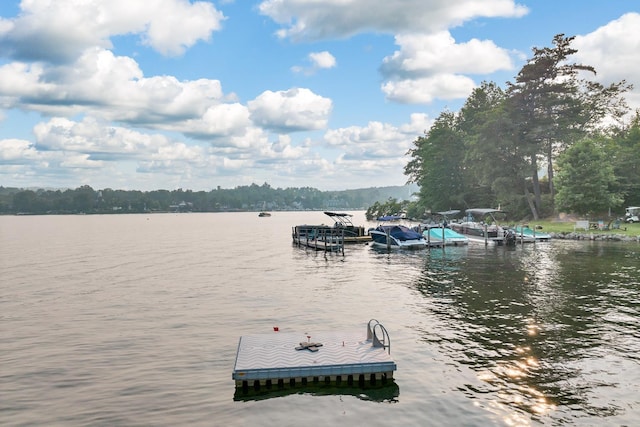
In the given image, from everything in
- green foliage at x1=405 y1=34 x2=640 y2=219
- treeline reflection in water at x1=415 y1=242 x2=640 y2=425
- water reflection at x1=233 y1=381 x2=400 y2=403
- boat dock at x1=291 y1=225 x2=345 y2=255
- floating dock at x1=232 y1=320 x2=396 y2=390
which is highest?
green foliage at x1=405 y1=34 x2=640 y2=219

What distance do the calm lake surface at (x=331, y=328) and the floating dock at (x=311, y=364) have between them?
19.4 inches

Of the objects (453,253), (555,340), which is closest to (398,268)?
(453,253)

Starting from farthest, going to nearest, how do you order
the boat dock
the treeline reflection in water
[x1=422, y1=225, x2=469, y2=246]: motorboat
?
1. [x1=422, y1=225, x2=469, y2=246]: motorboat
2. the boat dock
3. the treeline reflection in water

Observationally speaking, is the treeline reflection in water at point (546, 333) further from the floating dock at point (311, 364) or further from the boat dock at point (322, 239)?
the boat dock at point (322, 239)

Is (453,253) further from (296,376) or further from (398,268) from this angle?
(296,376)

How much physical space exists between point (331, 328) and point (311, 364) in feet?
23.0

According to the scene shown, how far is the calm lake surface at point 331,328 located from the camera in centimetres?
1284

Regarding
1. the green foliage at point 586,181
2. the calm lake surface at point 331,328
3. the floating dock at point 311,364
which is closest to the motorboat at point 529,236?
the green foliage at point 586,181

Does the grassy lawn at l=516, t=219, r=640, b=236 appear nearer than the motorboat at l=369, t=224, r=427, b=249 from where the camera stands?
No

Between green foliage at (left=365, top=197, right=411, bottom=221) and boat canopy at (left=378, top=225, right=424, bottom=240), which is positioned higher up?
green foliage at (left=365, top=197, right=411, bottom=221)

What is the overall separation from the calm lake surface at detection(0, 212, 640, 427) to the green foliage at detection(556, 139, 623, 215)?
28.9m

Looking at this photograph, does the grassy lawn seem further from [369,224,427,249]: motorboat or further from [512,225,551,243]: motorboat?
[369,224,427,249]: motorboat

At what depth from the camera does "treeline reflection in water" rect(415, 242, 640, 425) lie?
1327 cm

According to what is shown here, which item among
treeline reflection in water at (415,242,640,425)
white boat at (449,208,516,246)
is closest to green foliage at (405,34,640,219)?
white boat at (449,208,516,246)
